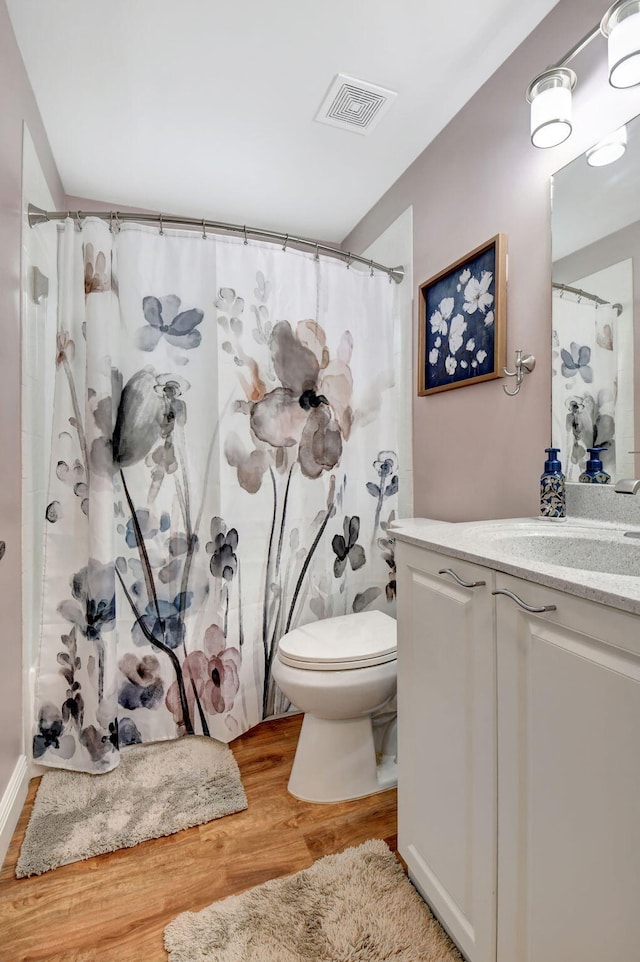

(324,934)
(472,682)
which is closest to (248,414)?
(472,682)

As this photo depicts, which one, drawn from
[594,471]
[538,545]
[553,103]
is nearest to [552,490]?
[594,471]

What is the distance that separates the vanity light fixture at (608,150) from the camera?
1.15 meters

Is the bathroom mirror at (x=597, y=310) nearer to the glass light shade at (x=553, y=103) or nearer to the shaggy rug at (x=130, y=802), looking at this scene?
the glass light shade at (x=553, y=103)

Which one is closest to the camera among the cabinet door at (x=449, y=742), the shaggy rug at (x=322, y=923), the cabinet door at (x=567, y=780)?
the cabinet door at (x=567, y=780)

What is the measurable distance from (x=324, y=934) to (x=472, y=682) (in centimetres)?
72

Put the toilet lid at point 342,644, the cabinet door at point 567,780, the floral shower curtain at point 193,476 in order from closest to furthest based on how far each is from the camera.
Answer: the cabinet door at point 567,780
the toilet lid at point 342,644
the floral shower curtain at point 193,476

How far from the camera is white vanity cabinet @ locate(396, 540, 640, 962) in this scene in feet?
2.03

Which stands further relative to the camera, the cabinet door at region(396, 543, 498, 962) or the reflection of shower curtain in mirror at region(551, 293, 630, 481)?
the reflection of shower curtain in mirror at region(551, 293, 630, 481)

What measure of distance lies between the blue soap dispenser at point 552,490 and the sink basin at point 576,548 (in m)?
0.12

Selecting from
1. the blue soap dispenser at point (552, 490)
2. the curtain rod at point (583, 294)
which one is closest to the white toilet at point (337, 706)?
the blue soap dispenser at point (552, 490)

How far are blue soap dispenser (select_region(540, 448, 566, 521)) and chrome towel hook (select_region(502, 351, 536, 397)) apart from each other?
0.88 ft

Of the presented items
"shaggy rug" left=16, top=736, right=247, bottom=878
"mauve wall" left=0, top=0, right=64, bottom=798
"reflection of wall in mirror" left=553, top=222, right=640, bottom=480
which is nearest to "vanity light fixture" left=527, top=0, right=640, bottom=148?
"reflection of wall in mirror" left=553, top=222, right=640, bottom=480

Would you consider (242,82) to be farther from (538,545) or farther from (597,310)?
(538,545)

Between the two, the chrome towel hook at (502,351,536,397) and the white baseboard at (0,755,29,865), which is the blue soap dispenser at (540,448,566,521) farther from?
the white baseboard at (0,755,29,865)
